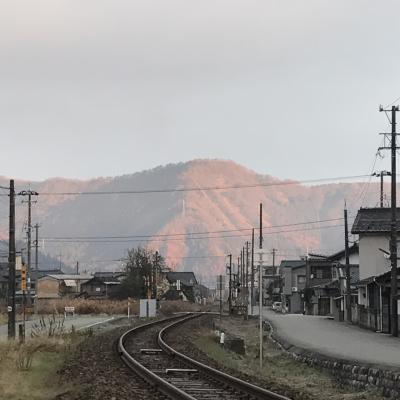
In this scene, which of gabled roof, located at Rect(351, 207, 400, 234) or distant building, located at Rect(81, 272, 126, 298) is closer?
gabled roof, located at Rect(351, 207, 400, 234)

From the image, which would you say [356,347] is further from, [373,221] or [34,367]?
[373,221]

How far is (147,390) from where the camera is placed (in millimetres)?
13523

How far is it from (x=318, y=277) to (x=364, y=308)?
55989mm

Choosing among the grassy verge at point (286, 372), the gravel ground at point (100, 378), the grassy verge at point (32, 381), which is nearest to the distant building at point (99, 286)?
the grassy verge at point (286, 372)

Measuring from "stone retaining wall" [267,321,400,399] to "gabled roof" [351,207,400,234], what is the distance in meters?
25.8

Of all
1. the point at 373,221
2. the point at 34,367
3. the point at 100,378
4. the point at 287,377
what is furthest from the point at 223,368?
the point at 373,221

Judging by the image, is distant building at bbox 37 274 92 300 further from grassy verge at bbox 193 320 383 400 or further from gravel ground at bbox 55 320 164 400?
gravel ground at bbox 55 320 164 400

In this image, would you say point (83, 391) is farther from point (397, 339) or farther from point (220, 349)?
point (397, 339)

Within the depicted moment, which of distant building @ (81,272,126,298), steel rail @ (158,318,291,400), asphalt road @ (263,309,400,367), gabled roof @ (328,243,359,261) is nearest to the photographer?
steel rail @ (158,318,291,400)

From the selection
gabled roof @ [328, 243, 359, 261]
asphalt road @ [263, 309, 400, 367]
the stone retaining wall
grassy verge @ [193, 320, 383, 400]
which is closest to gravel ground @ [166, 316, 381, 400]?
grassy verge @ [193, 320, 383, 400]

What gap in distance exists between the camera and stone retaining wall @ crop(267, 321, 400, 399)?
15.2 m

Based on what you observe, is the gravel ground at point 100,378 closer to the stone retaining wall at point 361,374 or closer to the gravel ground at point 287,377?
the gravel ground at point 287,377

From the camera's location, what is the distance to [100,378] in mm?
14945

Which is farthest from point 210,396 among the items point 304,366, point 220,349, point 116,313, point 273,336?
point 116,313
